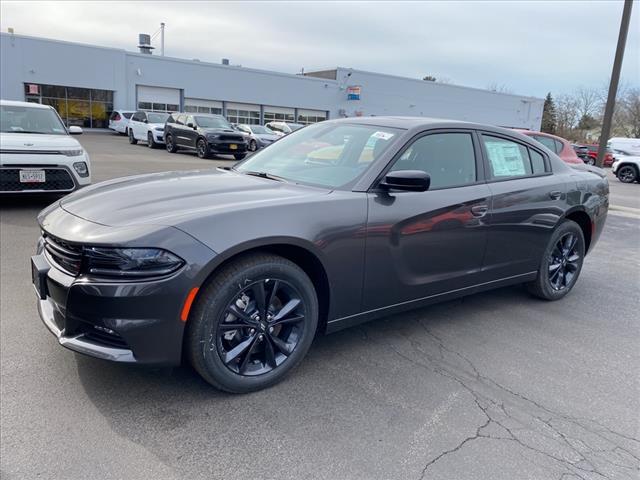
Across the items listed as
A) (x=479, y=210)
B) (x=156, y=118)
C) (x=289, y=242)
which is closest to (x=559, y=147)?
(x=479, y=210)

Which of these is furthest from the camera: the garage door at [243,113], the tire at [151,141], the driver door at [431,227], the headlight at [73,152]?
the garage door at [243,113]

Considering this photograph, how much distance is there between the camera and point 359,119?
4160 millimetres

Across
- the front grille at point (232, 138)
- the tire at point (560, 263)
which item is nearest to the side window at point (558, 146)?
the tire at point (560, 263)

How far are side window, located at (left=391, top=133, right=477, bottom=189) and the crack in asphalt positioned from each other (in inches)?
54.0

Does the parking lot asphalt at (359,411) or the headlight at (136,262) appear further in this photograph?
the headlight at (136,262)

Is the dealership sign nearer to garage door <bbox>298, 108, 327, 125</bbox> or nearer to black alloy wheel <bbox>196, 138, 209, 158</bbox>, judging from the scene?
garage door <bbox>298, 108, 327, 125</bbox>

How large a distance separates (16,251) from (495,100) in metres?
57.3

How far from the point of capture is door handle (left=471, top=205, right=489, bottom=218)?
3.85 metres

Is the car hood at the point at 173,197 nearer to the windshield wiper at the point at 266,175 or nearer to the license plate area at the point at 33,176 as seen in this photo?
the windshield wiper at the point at 266,175

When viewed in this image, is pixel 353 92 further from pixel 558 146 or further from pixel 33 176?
pixel 33 176

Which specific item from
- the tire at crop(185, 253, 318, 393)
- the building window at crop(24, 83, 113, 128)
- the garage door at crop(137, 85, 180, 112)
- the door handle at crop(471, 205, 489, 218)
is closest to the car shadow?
the tire at crop(185, 253, 318, 393)

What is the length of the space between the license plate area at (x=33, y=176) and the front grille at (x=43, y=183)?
36 mm

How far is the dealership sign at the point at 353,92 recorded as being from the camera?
44503 mm

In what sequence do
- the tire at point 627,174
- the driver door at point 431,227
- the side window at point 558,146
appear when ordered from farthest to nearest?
1. the tire at point 627,174
2. the side window at point 558,146
3. the driver door at point 431,227
